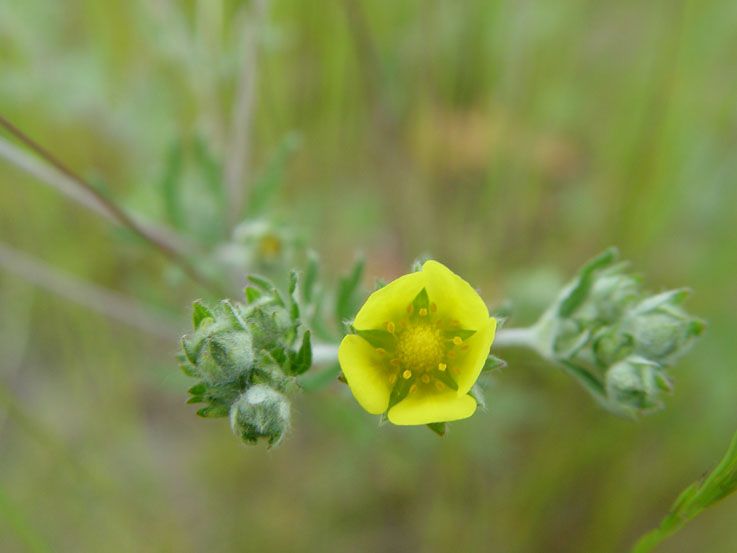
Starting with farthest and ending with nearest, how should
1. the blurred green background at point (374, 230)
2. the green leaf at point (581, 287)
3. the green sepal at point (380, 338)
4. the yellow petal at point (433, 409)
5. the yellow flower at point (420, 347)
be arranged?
1. the blurred green background at point (374, 230)
2. the green leaf at point (581, 287)
3. the green sepal at point (380, 338)
4. the yellow flower at point (420, 347)
5. the yellow petal at point (433, 409)

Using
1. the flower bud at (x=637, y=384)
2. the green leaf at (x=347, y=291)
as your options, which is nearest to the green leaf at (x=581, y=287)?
the flower bud at (x=637, y=384)

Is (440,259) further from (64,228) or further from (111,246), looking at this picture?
(64,228)

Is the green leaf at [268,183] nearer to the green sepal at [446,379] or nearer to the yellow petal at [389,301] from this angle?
the yellow petal at [389,301]

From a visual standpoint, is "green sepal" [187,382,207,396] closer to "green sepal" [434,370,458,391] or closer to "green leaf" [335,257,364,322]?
"green leaf" [335,257,364,322]

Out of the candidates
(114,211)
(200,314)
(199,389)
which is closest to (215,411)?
(199,389)

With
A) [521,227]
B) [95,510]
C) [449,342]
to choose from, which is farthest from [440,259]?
[95,510]

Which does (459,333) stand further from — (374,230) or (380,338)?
(374,230)
